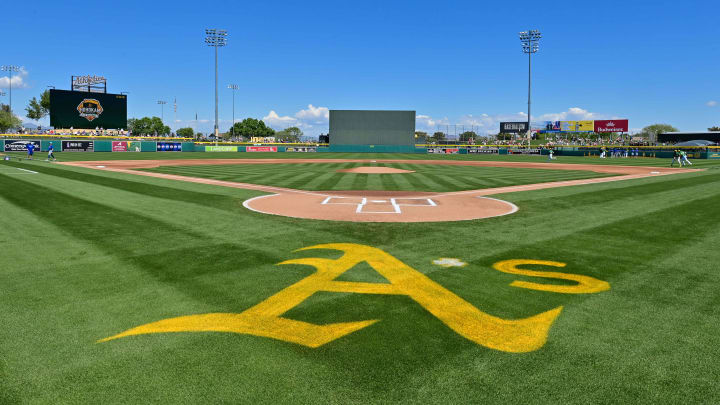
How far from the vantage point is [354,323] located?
4.38 m

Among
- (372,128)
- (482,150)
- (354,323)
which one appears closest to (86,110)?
(372,128)

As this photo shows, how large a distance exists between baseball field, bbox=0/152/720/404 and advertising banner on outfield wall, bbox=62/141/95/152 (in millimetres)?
53962

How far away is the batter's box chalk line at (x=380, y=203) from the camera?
12.2 m

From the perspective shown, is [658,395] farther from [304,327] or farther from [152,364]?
[152,364]

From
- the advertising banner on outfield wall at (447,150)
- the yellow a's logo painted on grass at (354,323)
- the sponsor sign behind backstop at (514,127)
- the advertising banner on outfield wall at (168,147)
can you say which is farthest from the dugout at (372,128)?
the yellow a's logo painted on grass at (354,323)

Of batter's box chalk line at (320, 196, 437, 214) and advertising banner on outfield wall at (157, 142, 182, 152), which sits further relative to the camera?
advertising banner on outfield wall at (157, 142, 182, 152)

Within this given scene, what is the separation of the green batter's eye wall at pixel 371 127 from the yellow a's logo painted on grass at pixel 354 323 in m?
84.5

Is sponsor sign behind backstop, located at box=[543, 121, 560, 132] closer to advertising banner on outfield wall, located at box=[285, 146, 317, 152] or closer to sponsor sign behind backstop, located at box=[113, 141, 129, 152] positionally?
advertising banner on outfield wall, located at box=[285, 146, 317, 152]

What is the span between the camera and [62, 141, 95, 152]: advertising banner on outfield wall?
55062 millimetres

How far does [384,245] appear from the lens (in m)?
7.98

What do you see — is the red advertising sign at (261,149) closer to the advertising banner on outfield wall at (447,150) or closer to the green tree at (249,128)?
the advertising banner on outfield wall at (447,150)

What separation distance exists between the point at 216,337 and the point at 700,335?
4601mm

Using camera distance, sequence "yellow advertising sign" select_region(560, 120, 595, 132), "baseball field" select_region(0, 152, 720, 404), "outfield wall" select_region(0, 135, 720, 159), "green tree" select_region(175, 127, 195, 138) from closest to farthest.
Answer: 1. "baseball field" select_region(0, 152, 720, 404)
2. "outfield wall" select_region(0, 135, 720, 159)
3. "yellow advertising sign" select_region(560, 120, 595, 132)
4. "green tree" select_region(175, 127, 195, 138)

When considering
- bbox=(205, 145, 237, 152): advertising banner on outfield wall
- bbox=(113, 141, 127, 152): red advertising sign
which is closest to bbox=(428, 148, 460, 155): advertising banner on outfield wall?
bbox=(205, 145, 237, 152): advertising banner on outfield wall
